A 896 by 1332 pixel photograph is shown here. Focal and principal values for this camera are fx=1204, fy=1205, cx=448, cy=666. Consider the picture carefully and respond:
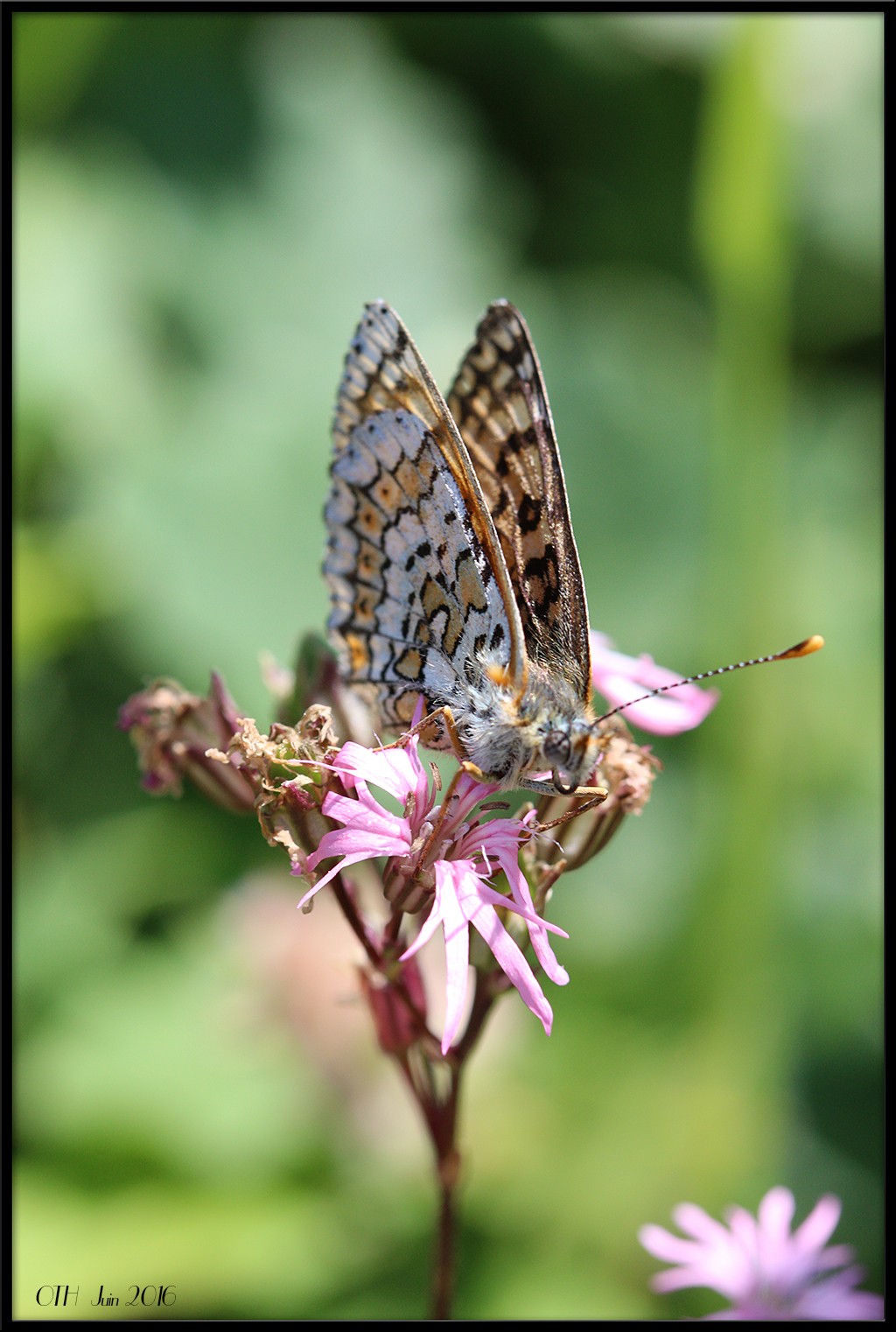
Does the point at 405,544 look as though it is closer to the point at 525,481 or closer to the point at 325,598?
the point at 525,481

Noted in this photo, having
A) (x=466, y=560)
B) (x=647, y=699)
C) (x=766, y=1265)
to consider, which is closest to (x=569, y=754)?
(x=466, y=560)

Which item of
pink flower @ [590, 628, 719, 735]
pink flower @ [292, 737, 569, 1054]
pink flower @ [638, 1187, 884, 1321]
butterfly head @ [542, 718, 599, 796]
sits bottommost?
pink flower @ [638, 1187, 884, 1321]

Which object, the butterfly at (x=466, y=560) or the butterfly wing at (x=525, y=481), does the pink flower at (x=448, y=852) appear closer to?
the butterfly at (x=466, y=560)

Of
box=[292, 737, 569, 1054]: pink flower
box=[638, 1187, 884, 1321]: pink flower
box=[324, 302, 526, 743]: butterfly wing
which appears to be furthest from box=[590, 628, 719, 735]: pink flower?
box=[638, 1187, 884, 1321]: pink flower

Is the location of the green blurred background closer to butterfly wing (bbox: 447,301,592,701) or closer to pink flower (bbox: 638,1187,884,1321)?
pink flower (bbox: 638,1187,884,1321)

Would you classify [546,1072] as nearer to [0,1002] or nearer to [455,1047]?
[0,1002]

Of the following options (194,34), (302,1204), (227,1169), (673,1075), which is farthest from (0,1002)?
(194,34)
